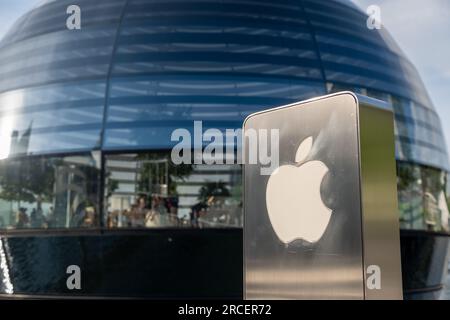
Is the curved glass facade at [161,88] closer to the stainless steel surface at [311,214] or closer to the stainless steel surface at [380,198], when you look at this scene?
the stainless steel surface at [311,214]

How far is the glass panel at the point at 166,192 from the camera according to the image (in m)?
12.5

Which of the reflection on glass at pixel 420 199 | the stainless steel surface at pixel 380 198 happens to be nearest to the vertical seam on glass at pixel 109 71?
the reflection on glass at pixel 420 199

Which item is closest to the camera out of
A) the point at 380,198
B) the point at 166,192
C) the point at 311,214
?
the point at 380,198

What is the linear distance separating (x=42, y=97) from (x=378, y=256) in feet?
41.3

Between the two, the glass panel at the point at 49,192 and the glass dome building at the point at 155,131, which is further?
the glass panel at the point at 49,192

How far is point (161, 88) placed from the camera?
43.7ft

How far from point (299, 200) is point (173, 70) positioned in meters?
10.7

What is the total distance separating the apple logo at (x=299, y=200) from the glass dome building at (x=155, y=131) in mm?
8762

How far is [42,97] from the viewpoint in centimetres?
1398
